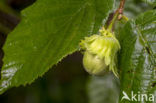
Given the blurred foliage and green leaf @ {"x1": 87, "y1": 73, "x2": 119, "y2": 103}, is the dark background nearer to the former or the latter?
the blurred foliage

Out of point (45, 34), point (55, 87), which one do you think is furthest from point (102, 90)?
point (45, 34)

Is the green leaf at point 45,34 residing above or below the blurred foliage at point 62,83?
above

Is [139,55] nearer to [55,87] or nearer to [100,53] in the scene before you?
[100,53]

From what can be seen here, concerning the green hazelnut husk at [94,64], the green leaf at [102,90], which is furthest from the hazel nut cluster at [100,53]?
the green leaf at [102,90]

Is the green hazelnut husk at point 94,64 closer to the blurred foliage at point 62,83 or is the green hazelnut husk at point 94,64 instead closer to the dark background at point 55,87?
the blurred foliage at point 62,83

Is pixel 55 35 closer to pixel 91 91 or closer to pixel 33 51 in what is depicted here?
pixel 33 51

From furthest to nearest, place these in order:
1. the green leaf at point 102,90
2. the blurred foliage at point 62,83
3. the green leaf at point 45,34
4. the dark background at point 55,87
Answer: the dark background at point 55,87 < the green leaf at point 102,90 < the blurred foliage at point 62,83 < the green leaf at point 45,34

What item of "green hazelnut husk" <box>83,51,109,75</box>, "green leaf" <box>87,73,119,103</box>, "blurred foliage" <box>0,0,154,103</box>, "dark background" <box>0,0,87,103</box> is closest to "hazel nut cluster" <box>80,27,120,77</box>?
"green hazelnut husk" <box>83,51,109,75</box>
